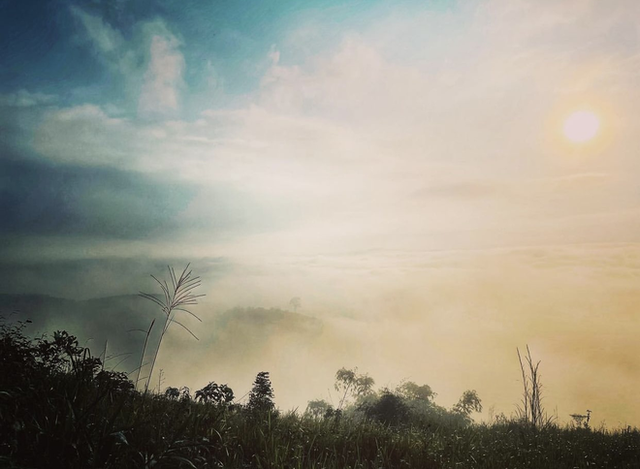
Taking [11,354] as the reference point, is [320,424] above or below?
below

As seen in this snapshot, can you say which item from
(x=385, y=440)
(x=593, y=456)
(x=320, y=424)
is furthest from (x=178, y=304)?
(x=593, y=456)

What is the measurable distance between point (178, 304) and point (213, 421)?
7.26 feet

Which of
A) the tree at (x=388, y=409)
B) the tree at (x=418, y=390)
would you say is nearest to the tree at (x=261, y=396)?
the tree at (x=388, y=409)

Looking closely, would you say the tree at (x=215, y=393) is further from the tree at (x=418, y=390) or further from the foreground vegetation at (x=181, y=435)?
the tree at (x=418, y=390)

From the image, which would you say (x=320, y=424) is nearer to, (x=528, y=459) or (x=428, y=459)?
(x=428, y=459)

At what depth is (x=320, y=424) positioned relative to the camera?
7.62m

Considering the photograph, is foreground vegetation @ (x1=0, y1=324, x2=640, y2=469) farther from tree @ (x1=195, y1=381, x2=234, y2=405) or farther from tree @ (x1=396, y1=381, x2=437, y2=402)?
tree @ (x1=396, y1=381, x2=437, y2=402)

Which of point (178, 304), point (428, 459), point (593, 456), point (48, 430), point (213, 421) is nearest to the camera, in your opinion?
point (48, 430)

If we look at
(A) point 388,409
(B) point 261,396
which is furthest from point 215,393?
(A) point 388,409

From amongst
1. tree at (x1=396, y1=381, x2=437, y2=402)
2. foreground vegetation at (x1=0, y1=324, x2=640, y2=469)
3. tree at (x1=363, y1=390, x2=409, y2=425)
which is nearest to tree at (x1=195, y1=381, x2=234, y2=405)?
foreground vegetation at (x1=0, y1=324, x2=640, y2=469)

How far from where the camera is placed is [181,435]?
464 cm

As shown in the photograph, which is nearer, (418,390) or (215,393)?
(215,393)

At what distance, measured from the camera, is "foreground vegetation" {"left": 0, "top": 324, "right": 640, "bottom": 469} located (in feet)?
12.2

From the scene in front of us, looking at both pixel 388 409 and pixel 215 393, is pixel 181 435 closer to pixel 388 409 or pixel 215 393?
pixel 215 393
